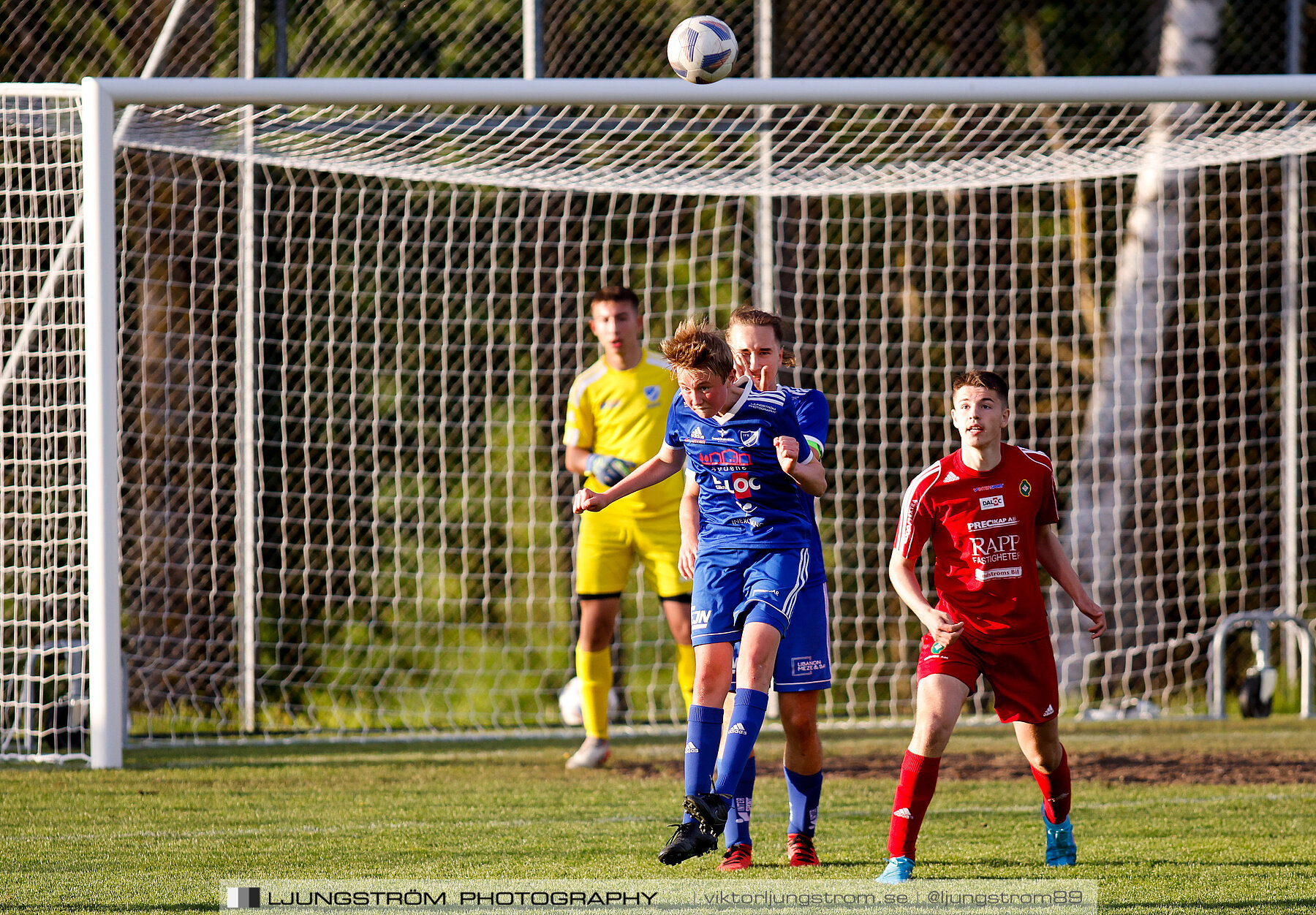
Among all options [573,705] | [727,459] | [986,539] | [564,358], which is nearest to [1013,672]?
[986,539]

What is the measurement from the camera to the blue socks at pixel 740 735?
152 inches

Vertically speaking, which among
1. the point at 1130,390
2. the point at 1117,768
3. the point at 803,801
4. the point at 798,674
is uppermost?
the point at 1130,390

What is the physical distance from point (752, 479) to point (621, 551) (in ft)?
7.39

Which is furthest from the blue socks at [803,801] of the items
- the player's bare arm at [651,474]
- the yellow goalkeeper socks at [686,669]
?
the yellow goalkeeper socks at [686,669]

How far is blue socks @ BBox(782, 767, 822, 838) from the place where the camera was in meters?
4.20

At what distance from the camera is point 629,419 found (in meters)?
6.30

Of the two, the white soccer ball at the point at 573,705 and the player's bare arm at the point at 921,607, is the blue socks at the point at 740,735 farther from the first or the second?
the white soccer ball at the point at 573,705

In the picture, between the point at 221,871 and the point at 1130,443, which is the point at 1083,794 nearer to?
the point at 221,871

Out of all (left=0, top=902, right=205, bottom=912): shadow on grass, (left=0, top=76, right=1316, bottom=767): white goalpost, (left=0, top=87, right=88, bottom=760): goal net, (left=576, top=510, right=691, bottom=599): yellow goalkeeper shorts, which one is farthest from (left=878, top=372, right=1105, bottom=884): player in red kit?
(left=0, top=87, right=88, bottom=760): goal net

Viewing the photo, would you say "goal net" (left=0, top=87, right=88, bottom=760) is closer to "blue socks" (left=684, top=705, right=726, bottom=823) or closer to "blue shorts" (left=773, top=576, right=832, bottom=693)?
"blue socks" (left=684, top=705, right=726, bottom=823)

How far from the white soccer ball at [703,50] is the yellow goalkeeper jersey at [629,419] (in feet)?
4.34

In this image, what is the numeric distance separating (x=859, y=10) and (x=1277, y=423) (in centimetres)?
464

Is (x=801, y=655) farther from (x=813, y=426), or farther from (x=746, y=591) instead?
(x=813, y=426)

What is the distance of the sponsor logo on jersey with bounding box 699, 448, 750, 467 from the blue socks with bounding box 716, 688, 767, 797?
67cm
